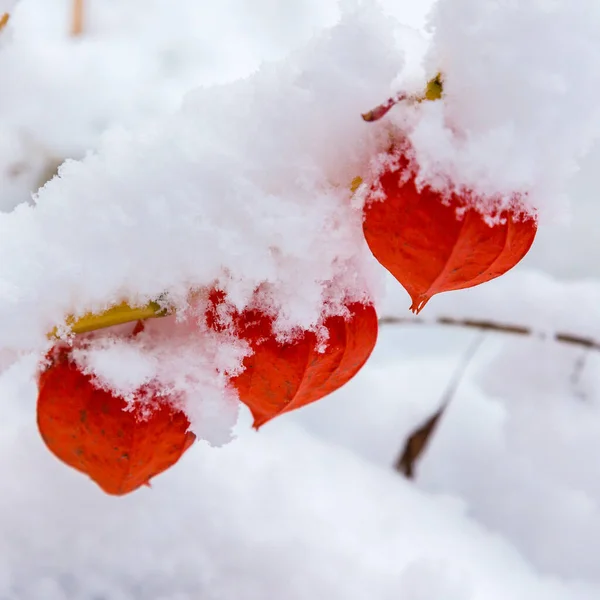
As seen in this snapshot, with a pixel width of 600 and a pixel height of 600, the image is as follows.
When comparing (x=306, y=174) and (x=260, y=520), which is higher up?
(x=306, y=174)

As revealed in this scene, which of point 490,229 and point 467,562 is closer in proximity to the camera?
point 490,229

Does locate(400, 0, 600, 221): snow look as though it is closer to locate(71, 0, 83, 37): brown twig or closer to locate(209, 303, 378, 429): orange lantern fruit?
locate(209, 303, 378, 429): orange lantern fruit

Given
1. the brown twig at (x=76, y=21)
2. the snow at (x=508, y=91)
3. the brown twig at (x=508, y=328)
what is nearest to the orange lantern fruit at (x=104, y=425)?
the snow at (x=508, y=91)

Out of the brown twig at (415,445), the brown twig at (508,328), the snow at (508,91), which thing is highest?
the snow at (508,91)

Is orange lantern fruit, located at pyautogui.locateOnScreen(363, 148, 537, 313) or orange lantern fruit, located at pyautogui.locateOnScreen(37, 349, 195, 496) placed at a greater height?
orange lantern fruit, located at pyautogui.locateOnScreen(363, 148, 537, 313)

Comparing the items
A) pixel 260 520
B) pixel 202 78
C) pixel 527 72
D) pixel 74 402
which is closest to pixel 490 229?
pixel 527 72

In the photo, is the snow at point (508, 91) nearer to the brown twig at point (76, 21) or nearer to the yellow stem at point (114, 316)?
the yellow stem at point (114, 316)

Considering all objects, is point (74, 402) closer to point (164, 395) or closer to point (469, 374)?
point (164, 395)

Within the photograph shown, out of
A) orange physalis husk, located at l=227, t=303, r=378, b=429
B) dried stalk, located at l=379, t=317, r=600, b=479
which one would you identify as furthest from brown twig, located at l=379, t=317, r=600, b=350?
orange physalis husk, located at l=227, t=303, r=378, b=429
